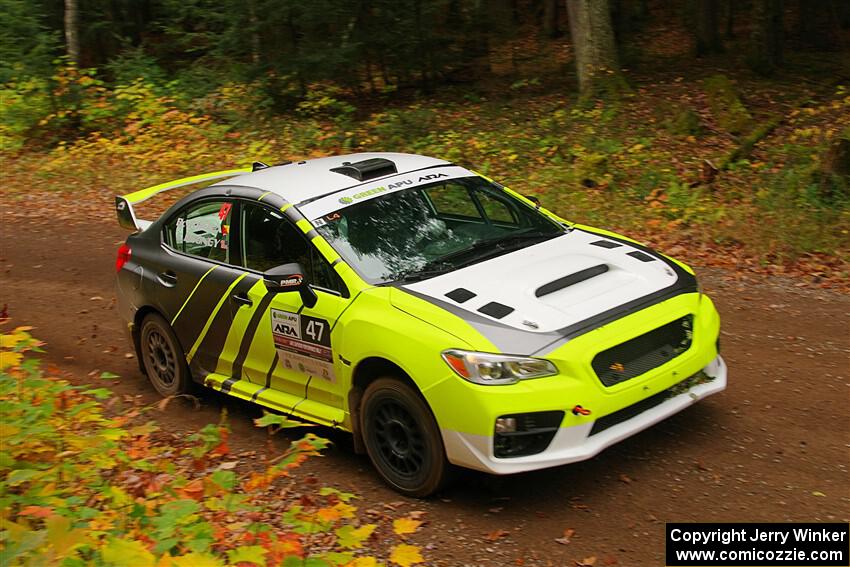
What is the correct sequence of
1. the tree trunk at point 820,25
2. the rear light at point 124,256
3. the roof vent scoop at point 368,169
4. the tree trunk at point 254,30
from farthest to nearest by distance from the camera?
the tree trunk at point 820,25, the tree trunk at point 254,30, the rear light at point 124,256, the roof vent scoop at point 368,169

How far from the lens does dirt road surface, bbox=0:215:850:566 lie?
5238 millimetres

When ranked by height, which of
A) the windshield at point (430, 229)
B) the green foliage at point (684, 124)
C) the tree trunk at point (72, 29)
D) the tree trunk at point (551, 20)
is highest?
the tree trunk at point (72, 29)

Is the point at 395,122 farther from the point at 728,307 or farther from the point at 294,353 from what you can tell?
the point at 294,353

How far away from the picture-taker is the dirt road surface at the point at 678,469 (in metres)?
5.24

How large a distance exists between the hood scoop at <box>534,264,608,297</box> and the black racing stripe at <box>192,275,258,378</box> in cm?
219

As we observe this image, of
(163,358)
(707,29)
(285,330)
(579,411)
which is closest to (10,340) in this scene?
(285,330)

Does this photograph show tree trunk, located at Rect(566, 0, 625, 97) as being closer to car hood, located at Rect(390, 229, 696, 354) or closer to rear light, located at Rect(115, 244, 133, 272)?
rear light, located at Rect(115, 244, 133, 272)

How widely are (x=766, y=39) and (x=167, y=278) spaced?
12363 mm

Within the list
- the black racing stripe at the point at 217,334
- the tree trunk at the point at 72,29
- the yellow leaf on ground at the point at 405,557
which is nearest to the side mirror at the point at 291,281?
the black racing stripe at the point at 217,334

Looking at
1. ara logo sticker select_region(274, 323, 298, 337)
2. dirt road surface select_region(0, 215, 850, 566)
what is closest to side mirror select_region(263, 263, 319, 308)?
ara logo sticker select_region(274, 323, 298, 337)

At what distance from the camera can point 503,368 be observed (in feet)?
17.3

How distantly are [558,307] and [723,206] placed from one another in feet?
22.4

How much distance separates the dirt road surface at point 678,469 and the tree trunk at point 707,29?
10313mm

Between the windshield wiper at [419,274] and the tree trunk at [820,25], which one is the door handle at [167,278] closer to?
the windshield wiper at [419,274]
